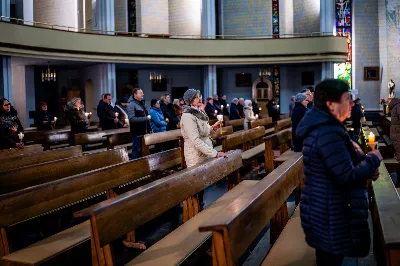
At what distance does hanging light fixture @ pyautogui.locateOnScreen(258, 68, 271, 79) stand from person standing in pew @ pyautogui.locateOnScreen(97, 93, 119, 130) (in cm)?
1369

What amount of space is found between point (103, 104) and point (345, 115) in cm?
798

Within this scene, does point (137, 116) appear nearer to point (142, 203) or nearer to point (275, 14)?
point (142, 203)

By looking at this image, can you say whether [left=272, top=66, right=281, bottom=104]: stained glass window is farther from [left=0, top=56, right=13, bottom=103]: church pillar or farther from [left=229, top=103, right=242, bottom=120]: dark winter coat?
[left=0, top=56, right=13, bottom=103]: church pillar

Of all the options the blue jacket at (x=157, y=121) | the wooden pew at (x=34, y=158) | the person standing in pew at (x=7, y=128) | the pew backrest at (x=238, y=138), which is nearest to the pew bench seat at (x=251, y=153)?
the pew backrest at (x=238, y=138)

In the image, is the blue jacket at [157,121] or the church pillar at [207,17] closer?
the blue jacket at [157,121]

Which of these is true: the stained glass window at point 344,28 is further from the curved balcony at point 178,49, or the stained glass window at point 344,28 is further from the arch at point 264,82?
A: the arch at point 264,82

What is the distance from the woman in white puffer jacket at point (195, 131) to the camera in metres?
5.15

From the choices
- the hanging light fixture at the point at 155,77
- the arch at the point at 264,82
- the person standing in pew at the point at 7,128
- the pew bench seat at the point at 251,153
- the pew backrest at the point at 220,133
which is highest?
the hanging light fixture at the point at 155,77

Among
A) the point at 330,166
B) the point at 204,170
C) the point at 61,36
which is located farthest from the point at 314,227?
the point at 61,36

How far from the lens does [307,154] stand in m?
2.49

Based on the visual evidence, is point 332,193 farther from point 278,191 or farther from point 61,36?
point 61,36

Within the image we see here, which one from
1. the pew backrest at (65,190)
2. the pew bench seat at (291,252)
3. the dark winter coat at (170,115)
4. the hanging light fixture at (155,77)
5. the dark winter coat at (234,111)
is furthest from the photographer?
the hanging light fixture at (155,77)

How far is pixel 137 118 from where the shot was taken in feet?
26.0

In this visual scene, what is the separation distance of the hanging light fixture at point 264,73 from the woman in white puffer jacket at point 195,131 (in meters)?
18.2
